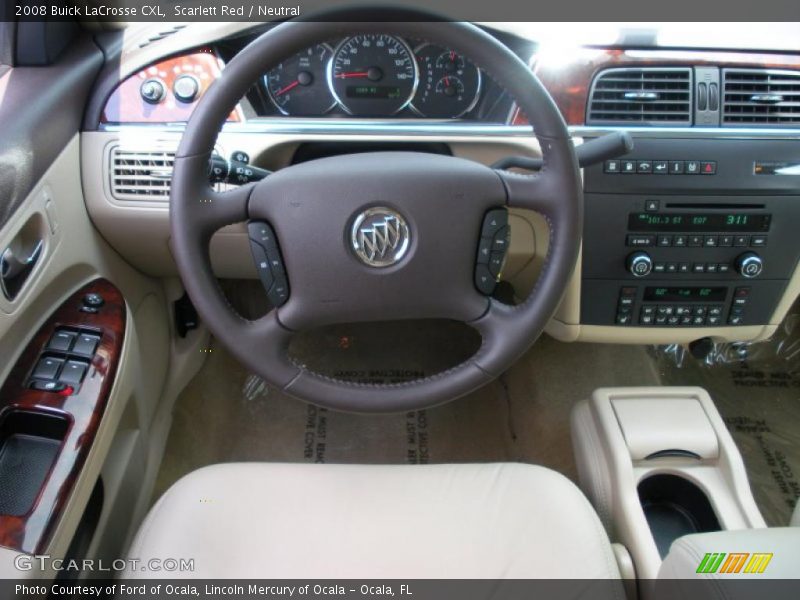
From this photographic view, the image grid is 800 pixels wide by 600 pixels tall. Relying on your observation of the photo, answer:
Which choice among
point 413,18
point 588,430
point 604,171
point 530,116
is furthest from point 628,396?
point 413,18

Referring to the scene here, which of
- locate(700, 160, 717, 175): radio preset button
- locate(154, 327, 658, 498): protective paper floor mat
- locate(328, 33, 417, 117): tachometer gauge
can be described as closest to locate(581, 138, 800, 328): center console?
locate(700, 160, 717, 175): radio preset button

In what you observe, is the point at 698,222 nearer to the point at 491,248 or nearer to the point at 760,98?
the point at 760,98

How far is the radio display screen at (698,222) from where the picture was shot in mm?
1227

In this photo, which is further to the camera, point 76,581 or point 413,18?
point 76,581

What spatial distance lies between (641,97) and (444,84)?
13.9 inches

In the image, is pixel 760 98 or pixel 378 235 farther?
pixel 760 98

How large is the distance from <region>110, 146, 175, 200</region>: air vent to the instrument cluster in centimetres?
24

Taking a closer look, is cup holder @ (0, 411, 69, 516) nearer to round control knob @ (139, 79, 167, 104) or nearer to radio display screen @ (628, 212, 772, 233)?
round control knob @ (139, 79, 167, 104)

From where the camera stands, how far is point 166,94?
3.99 feet

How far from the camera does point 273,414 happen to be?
1.68m

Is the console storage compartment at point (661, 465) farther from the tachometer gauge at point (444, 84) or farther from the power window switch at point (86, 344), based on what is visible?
the power window switch at point (86, 344)

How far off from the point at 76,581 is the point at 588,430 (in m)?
0.89

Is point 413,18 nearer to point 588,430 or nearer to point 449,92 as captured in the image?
point 449,92

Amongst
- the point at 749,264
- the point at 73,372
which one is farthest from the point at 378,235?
the point at 749,264
